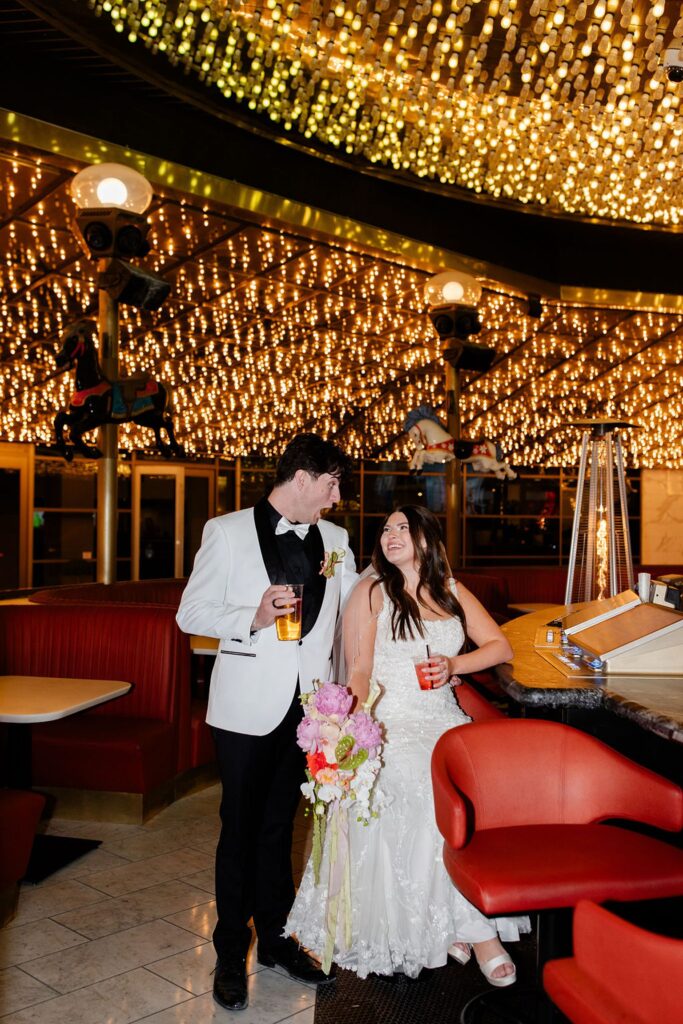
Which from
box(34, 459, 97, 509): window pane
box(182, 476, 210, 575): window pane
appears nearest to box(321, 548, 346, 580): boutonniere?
box(34, 459, 97, 509): window pane

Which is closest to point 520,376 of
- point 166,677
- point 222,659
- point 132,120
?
point 132,120

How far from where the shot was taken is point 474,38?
17.1 feet

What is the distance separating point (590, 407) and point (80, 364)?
11.2m

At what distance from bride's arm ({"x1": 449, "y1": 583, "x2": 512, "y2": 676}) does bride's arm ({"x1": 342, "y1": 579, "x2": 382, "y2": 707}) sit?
1.01 feet

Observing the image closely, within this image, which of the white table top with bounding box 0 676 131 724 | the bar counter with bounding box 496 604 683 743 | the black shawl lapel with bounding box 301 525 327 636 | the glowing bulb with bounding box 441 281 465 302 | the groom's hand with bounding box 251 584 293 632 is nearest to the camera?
the bar counter with bounding box 496 604 683 743

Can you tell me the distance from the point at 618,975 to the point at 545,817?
0.98m

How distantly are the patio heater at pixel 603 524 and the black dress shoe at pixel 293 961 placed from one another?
231cm

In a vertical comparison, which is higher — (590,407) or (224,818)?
(590,407)

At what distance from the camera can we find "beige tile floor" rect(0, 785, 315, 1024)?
9.05 ft

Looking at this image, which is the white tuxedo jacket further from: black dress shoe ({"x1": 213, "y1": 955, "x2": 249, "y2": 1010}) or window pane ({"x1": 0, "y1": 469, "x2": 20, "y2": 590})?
window pane ({"x1": 0, "y1": 469, "x2": 20, "y2": 590})

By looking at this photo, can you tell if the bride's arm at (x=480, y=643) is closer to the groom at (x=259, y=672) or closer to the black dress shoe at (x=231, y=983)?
the groom at (x=259, y=672)

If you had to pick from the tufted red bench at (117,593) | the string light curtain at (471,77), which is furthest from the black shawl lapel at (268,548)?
the tufted red bench at (117,593)

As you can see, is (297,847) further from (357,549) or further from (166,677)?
(357,549)

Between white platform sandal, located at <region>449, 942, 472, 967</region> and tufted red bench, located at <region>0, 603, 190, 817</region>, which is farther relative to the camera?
tufted red bench, located at <region>0, 603, 190, 817</region>
